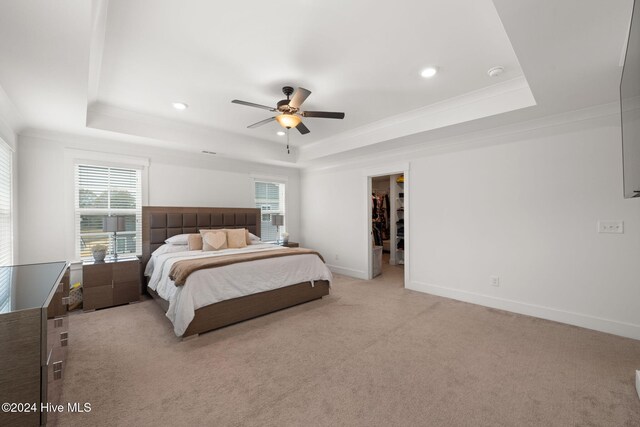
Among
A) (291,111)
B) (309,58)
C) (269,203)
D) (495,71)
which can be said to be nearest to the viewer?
(309,58)

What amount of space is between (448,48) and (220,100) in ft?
8.33

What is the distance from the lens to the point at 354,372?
224cm

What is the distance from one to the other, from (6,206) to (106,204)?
1.11m

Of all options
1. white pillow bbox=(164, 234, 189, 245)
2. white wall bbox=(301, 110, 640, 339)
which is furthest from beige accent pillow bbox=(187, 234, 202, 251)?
white wall bbox=(301, 110, 640, 339)

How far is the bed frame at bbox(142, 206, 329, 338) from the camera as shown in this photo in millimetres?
3010

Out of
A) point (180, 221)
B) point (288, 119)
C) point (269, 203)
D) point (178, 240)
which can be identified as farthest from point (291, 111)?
point (269, 203)

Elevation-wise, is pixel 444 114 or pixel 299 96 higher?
pixel 444 114

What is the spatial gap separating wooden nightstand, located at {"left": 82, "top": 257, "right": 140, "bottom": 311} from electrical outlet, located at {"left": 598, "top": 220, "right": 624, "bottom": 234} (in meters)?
5.82

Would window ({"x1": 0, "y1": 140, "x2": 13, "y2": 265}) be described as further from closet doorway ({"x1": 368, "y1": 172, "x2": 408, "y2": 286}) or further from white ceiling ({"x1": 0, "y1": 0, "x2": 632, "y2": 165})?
closet doorway ({"x1": 368, "y1": 172, "x2": 408, "y2": 286})

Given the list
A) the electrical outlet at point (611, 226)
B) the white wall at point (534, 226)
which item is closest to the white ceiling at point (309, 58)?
the white wall at point (534, 226)

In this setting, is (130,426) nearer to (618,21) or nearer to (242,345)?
(242,345)

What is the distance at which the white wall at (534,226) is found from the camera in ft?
9.67

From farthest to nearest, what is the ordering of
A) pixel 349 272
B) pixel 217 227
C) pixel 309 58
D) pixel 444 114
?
1. pixel 349 272
2. pixel 217 227
3. pixel 444 114
4. pixel 309 58

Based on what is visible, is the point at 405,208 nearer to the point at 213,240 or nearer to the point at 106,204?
the point at 213,240
